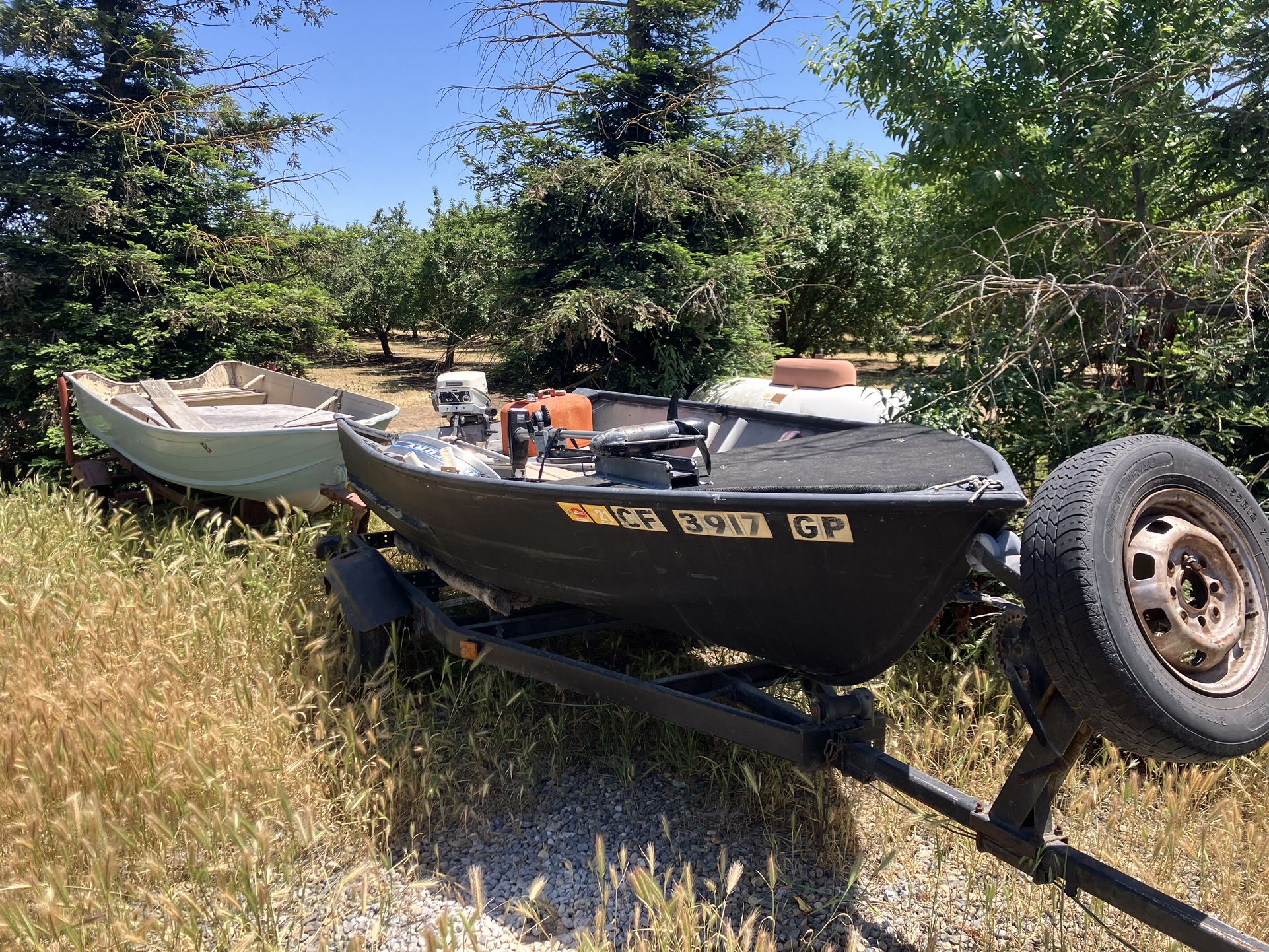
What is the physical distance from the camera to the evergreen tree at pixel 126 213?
8750mm

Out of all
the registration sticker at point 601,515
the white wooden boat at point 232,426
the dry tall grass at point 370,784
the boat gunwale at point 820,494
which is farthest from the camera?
the white wooden boat at point 232,426

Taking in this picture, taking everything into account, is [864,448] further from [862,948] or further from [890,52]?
[890,52]

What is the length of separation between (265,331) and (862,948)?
933 centimetres

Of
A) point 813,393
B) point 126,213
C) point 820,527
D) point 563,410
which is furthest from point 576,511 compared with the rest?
point 126,213

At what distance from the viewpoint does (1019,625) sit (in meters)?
2.31

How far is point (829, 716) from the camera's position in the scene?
281 centimetres

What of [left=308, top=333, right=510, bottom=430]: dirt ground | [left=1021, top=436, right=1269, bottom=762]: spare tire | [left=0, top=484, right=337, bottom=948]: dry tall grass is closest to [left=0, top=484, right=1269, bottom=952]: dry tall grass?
[left=0, top=484, right=337, bottom=948]: dry tall grass

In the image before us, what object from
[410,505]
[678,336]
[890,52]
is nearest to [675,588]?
[410,505]

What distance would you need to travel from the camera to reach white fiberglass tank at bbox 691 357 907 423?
21.0 feet

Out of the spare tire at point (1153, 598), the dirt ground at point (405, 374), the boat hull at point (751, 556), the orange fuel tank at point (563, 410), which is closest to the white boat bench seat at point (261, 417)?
the orange fuel tank at point (563, 410)

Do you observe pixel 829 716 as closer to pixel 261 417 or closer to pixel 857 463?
pixel 857 463

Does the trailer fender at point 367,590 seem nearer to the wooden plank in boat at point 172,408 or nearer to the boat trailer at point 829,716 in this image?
the boat trailer at point 829,716

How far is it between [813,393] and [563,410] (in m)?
2.39

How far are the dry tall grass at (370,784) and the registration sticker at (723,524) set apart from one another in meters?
0.96
